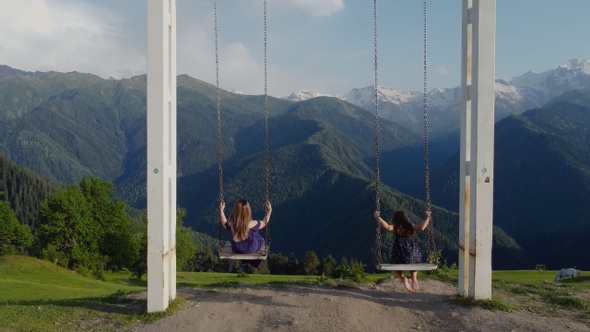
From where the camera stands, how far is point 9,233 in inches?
1890

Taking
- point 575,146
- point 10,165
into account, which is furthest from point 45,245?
point 575,146

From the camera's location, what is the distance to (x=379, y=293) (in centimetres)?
1191

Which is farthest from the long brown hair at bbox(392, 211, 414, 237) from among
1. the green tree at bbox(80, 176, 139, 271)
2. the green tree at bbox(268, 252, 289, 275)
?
the green tree at bbox(268, 252, 289, 275)

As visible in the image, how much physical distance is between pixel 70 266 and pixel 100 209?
6.54 m

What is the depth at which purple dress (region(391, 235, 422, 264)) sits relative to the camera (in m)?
11.2

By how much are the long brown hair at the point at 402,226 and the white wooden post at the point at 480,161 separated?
1.07 m

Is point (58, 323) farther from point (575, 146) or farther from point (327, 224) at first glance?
point (575, 146)

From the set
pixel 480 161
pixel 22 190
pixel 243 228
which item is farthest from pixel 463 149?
pixel 22 190

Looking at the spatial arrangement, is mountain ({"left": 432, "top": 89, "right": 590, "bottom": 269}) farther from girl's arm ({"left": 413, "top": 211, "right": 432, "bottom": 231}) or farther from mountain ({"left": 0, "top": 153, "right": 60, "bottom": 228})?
mountain ({"left": 0, "top": 153, "right": 60, "bottom": 228})

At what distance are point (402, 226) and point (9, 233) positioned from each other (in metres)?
46.3

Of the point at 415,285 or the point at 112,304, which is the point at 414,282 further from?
the point at 112,304

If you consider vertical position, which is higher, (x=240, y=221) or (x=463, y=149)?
(x=463, y=149)

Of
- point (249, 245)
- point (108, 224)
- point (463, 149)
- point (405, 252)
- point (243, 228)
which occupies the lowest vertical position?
point (108, 224)

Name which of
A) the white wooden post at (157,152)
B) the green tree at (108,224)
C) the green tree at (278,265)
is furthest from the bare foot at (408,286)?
the green tree at (278,265)
